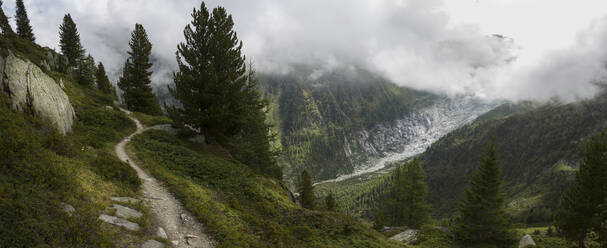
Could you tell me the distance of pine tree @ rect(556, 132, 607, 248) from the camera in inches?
1141

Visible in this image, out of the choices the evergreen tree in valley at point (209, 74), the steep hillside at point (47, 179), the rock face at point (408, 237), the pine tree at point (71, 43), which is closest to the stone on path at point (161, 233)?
the steep hillside at point (47, 179)

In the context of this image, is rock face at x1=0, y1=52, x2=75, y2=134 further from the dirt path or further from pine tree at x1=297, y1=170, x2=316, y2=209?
pine tree at x1=297, y1=170, x2=316, y2=209

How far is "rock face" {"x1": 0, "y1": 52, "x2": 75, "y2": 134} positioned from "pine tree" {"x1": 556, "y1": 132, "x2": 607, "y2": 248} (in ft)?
161

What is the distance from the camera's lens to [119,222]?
30.6ft

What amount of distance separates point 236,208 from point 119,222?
6.63 meters

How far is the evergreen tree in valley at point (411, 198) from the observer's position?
164ft

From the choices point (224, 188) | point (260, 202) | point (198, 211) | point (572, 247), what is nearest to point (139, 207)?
point (198, 211)

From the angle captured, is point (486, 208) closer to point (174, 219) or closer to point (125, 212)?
point (174, 219)

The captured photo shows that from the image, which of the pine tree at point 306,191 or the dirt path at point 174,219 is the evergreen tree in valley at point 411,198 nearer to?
the pine tree at point 306,191

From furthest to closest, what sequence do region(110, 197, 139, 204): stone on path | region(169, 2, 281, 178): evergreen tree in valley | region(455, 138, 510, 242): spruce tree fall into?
region(455, 138, 510, 242): spruce tree
region(169, 2, 281, 178): evergreen tree in valley
region(110, 197, 139, 204): stone on path

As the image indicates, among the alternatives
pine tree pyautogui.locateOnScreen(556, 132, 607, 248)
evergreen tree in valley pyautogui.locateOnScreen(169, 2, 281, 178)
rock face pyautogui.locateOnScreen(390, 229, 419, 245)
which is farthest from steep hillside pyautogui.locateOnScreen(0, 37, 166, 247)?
pine tree pyautogui.locateOnScreen(556, 132, 607, 248)

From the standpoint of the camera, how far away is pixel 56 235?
6996 millimetres

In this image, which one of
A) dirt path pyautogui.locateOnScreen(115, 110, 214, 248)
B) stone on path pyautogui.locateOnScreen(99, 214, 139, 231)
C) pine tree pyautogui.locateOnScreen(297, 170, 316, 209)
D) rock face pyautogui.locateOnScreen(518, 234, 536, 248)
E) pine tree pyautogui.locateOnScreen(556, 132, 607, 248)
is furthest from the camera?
pine tree pyautogui.locateOnScreen(297, 170, 316, 209)

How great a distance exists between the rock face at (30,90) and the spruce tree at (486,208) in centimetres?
4055
